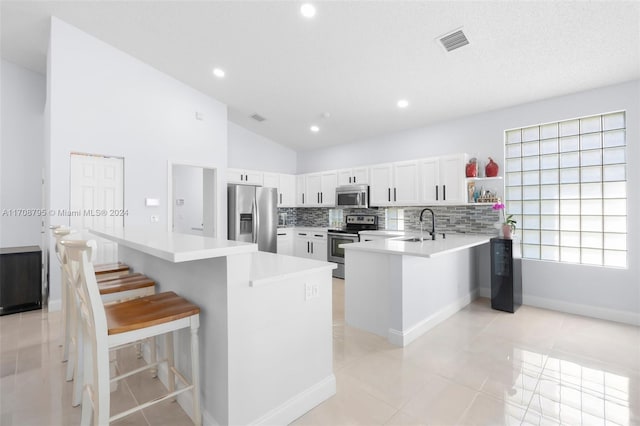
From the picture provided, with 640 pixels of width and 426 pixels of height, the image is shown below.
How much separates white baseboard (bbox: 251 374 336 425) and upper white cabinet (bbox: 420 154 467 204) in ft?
10.8

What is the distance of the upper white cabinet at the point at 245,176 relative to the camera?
568 centimetres

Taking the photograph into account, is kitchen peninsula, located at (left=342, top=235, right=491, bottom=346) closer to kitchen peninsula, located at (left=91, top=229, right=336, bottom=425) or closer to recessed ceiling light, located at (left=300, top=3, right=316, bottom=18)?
kitchen peninsula, located at (left=91, top=229, right=336, bottom=425)

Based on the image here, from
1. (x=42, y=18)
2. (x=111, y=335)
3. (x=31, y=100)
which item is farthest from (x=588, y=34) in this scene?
(x=31, y=100)

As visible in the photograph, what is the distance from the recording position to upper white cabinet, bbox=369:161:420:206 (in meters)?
4.85

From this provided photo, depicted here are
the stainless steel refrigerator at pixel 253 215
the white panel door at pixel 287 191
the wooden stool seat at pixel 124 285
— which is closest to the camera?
the wooden stool seat at pixel 124 285

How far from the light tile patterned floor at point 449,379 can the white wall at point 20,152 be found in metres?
1.97

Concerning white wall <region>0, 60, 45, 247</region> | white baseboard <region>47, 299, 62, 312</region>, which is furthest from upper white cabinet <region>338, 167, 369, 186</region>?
white wall <region>0, 60, 45, 247</region>

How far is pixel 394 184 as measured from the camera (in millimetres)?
5105

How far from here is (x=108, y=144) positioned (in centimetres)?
417

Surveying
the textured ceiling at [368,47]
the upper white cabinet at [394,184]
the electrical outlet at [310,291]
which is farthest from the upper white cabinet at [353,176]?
the electrical outlet at [310,291]

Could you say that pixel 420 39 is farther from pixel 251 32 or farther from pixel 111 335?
pixel 111 335

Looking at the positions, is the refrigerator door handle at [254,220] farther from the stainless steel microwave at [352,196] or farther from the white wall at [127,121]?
the stainless steel microwave at [352,196]

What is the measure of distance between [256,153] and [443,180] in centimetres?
395

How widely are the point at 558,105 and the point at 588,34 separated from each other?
4.30 ft
